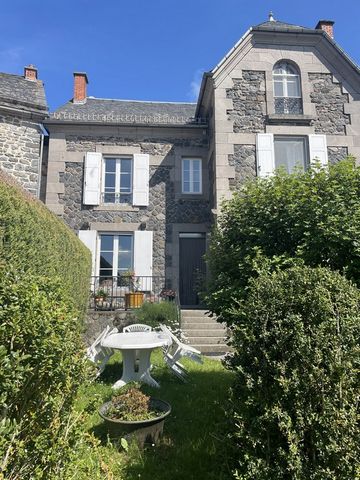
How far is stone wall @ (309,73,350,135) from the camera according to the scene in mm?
10805

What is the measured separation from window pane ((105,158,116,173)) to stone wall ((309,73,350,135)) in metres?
6.54

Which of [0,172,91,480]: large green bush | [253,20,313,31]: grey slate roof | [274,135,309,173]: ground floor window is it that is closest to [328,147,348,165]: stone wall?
[274,135,309,173]: ground floor window

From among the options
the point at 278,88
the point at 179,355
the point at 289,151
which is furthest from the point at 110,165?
the point at 179,355

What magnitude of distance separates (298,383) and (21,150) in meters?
10.1

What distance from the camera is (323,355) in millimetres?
2119

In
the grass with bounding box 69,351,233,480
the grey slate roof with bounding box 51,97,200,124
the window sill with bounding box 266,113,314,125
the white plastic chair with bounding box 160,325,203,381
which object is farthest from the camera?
the grey slate roof with bounding box 51,97,200,124

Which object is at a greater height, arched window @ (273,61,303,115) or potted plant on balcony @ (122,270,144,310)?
arched window @ (273,61,303,115)

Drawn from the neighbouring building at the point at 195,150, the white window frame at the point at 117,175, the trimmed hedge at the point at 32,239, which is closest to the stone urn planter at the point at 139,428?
the trimmed hedge at the point at 32,239

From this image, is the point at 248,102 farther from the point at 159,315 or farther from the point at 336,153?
the point at 159,315

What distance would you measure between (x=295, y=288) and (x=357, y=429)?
34.4 inches

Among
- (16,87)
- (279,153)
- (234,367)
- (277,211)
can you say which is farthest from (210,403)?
(16,87)

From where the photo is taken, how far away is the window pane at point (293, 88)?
36.1ft

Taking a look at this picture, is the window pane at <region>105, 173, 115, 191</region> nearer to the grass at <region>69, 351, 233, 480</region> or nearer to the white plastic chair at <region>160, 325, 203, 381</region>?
the white plastic chair at <region>160, 325, 203, 381</region>

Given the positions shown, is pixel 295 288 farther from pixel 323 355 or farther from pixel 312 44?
pixel 312 44
